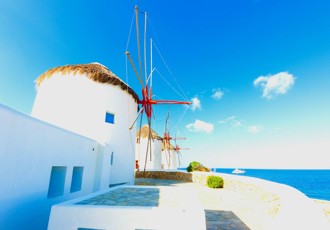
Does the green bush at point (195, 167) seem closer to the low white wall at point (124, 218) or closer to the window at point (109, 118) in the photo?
the window at point (109, 118)

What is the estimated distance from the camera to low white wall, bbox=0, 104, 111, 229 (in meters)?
4.66

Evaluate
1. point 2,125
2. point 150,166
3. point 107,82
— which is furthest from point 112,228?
point 150,166

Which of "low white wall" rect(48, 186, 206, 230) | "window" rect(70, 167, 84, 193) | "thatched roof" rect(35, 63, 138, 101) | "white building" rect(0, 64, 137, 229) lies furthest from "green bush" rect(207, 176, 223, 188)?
"low white wall" rect(48, 186, 206, 230)

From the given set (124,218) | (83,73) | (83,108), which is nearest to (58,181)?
(124,218)

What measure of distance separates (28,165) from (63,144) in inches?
71.7

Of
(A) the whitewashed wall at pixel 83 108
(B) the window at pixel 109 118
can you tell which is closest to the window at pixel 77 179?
(A) the whitewashed wall at pixel 83 108

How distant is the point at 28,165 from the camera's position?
5383mm

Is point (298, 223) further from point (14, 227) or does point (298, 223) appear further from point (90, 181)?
point (90, 181)

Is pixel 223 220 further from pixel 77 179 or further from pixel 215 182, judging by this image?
pixel 215 182

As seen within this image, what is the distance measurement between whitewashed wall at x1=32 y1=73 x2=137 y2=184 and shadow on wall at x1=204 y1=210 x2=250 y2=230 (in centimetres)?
696

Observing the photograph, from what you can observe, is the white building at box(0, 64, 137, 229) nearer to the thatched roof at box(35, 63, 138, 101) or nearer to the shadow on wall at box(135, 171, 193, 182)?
the thatched roof at box(35, 63, 138, 101)

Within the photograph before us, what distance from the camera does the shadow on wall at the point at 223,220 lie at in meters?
6.42

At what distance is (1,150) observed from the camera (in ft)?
14.9

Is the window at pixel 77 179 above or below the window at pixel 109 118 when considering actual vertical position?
below
